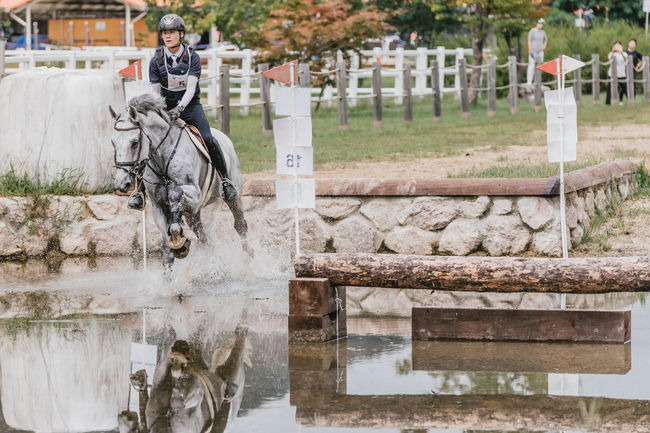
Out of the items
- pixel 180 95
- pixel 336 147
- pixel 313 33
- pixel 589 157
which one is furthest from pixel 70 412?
pixel 313 33

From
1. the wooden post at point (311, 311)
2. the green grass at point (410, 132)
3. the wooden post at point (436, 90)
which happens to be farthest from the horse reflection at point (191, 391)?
the wooden post at point (436, 90)

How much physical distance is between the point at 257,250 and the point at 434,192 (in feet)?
6.23

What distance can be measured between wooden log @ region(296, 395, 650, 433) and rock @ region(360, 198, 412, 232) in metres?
5.82

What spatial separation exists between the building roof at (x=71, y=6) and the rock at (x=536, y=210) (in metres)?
41.0

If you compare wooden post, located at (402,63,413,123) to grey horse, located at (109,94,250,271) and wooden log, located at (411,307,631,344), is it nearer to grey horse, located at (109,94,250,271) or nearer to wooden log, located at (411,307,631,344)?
grey horse, located at (109,94,250,271)

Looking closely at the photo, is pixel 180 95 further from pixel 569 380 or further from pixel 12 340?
pixel 569 380

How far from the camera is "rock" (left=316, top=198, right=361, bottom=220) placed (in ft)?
45.0

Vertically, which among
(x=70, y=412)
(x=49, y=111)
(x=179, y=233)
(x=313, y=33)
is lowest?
(x=70, y=412)

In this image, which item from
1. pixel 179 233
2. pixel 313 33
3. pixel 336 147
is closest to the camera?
pixel 179 233

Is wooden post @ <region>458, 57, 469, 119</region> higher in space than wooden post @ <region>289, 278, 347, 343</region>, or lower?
higher

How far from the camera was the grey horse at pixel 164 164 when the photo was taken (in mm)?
11117

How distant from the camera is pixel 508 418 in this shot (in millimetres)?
7176

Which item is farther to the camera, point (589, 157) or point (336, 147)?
point (336, 147)

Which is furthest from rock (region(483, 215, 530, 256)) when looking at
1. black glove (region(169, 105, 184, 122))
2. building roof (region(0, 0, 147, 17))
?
building roof (region(0, 0, 147, 17))
